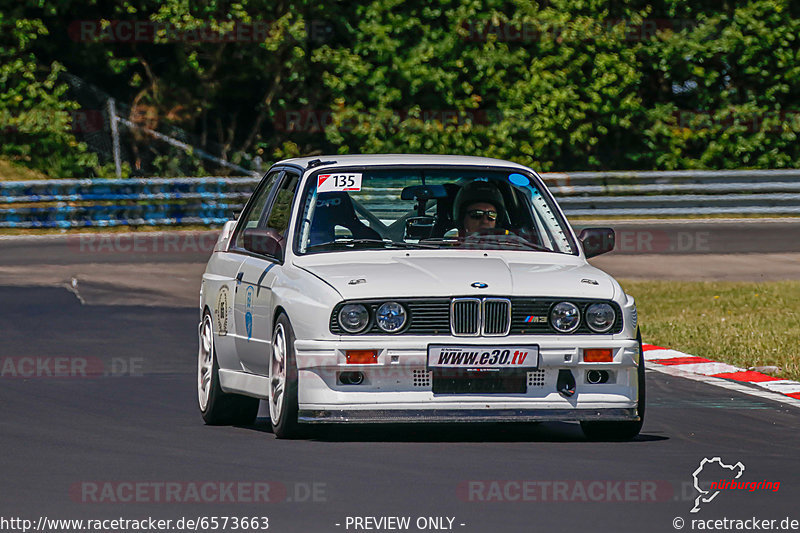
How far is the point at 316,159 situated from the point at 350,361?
192 centimetres

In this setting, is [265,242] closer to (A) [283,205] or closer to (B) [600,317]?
(A) [283,205]

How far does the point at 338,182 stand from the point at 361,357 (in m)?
1.52

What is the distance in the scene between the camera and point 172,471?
8.77 meters

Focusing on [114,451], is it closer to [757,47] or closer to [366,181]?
[366,181]

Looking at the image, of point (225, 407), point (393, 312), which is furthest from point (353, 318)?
point (225, 407)

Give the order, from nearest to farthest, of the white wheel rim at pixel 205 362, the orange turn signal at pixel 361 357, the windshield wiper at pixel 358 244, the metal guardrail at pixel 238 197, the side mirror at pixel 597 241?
the orange turn signal at pixel 361 357, the windshield wiper at pixel 358 244, the side mirror at pixel 597 241, the white wheel rim at pixel 205 362, the metal guardrail at pixel 238 197

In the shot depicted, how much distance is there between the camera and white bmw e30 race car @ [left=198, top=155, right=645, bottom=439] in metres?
9.52

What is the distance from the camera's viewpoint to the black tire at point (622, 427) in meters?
9.94

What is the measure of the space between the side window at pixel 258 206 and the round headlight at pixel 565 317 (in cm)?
247

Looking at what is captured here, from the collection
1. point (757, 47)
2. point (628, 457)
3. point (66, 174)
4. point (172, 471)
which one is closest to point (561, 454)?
point (628, 457)

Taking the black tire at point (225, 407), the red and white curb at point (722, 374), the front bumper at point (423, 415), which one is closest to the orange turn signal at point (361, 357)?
the front bumper at point (423, 415)

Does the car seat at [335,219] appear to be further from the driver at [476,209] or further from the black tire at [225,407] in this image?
the black tire at [225,407]

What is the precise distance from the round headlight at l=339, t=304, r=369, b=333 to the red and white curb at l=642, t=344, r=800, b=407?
12.3ft

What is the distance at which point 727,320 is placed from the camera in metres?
18.4
